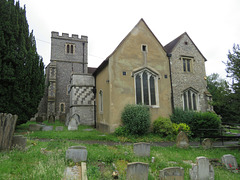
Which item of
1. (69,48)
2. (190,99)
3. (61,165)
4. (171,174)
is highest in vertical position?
(69,48)

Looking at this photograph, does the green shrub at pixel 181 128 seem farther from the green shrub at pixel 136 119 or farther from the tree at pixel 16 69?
the tree at pixel 16 69

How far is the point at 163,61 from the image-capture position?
46.3 ft

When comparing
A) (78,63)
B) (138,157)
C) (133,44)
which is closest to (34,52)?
(133,44)

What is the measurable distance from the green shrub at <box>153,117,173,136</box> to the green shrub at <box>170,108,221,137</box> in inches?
56.8

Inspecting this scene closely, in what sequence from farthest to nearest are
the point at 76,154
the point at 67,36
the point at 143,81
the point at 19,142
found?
the point at 67,36 < the point at 143,81 < the point at 19,142 < the point at 76,154

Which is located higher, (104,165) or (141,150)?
(141,150)

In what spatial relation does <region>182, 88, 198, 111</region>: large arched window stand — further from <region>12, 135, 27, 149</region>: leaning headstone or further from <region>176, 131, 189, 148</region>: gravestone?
<region>12, 135, 27, 149</region>: leaning headstone

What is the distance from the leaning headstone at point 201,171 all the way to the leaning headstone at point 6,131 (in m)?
6.90

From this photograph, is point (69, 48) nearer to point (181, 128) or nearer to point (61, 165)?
point (181, 128)

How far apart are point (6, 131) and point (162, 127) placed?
9351 mm

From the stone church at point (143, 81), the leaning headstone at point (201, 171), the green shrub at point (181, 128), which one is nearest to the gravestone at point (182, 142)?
the green shrub at point (181, 128)

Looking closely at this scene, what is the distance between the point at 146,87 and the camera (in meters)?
13.2

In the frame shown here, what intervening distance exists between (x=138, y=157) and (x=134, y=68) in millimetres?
7914

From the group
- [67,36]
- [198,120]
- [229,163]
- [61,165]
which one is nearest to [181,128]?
[198,120]
